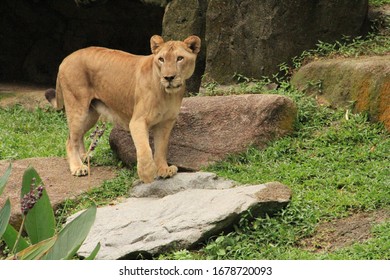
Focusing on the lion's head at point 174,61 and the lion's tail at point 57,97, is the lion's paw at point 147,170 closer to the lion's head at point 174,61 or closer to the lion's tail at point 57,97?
the lion's head at point 174,61

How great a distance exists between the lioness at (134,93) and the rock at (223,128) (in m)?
0.43

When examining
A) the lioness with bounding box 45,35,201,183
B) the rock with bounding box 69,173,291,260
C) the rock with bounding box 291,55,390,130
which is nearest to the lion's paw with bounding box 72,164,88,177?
the lioness with bounding box 45,35,201,183

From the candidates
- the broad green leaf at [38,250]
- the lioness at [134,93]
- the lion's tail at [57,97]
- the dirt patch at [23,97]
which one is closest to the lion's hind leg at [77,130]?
the lioness at [134,93]

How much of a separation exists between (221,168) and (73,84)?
6.55 ft

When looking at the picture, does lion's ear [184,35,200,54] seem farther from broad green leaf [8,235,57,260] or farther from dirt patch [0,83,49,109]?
dirt patch [0,83,49,109]

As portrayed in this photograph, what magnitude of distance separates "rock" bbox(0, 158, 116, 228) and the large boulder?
2704 mm

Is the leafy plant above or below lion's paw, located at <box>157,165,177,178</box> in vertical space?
above

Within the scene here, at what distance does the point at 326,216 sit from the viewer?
7.07 m

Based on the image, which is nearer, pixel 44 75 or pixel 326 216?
pixel 326 216

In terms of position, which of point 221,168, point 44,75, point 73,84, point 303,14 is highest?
point 303,14

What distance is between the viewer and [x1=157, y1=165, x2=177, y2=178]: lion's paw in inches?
324

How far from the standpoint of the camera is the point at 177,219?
22.9 ft

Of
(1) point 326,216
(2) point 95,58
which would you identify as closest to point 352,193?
(1) point 326,216

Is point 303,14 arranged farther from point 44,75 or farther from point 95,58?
point 44,75
